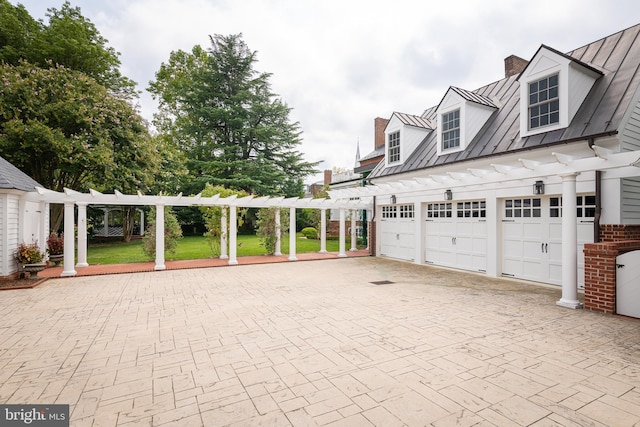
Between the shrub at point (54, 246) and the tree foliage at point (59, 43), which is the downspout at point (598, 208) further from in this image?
the tree foliage at point (59, 43)

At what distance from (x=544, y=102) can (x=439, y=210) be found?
15.2 feet

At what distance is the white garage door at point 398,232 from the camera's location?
1269 centimetres

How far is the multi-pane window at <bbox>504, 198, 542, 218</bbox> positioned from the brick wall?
7.94 ft

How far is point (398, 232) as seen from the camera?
43.8 feet

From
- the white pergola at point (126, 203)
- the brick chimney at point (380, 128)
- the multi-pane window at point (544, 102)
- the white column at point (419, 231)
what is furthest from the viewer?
the brick chimney at point (380, 128)

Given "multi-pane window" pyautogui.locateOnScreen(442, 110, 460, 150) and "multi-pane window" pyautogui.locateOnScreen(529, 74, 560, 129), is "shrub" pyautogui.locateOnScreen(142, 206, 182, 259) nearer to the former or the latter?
"multi-pane window" pyautogui.locateOnScreen(442, 110, 460, 150)

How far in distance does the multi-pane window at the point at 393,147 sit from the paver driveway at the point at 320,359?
7.98 metres

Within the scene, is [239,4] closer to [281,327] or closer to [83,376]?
[281,327]

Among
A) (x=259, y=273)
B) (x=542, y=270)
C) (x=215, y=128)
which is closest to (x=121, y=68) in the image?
(x=215, y=128)

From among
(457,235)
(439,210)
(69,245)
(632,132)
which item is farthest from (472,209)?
(69,245)

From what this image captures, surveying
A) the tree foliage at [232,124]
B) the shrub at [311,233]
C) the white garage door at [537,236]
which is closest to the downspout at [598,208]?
the white garage door at [537,236]

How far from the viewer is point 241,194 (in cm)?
1655

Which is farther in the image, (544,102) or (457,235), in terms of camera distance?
(457,235)

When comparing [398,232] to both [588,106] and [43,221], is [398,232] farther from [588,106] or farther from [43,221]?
[43,221]
